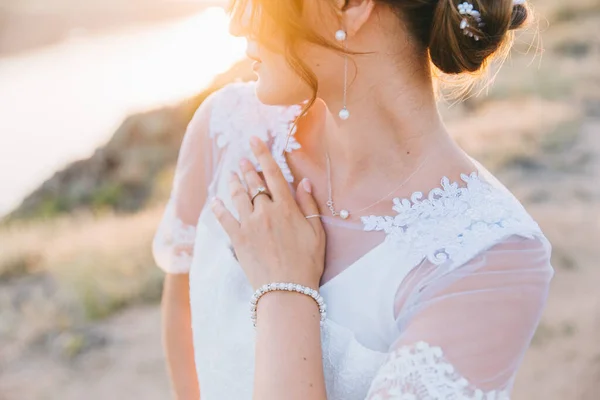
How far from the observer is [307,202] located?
5.05 ft

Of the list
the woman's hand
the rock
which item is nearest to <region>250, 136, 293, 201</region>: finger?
the woman's hand

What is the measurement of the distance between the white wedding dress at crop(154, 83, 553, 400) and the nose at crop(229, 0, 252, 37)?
326 millimetres

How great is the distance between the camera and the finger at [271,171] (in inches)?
59.7

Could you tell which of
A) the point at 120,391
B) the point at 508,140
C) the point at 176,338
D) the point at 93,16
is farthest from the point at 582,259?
the point at 93,16

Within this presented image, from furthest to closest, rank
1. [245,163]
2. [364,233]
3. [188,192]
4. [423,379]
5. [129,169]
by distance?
[129,169]
[188,192]
[245,163]
[364,233]
[423,379]

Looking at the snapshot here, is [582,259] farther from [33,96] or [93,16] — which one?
[93,16]

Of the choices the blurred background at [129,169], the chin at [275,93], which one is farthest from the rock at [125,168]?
the chin at [275,93]

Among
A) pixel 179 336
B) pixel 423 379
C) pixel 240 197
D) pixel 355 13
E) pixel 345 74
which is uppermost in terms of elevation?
pixel 355 13

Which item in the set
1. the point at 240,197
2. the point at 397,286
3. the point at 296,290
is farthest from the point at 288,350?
the point at 240,197

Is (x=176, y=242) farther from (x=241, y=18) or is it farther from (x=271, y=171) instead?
(x=241, y=18)

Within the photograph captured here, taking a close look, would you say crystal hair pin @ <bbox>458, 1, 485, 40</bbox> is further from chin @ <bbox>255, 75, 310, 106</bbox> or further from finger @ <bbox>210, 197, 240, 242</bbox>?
finger @ <bbox>210, 197, 240, 242</bbox>

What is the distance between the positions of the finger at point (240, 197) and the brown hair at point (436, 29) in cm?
25

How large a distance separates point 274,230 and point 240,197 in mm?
129

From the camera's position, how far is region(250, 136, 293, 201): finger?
4.97 feet
